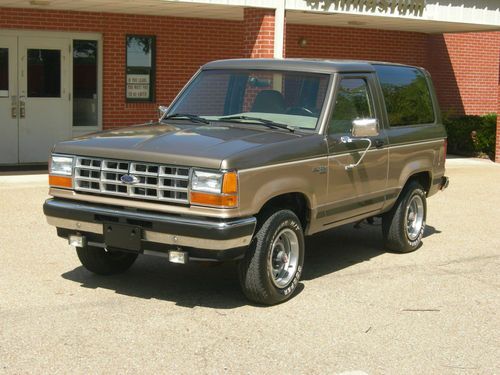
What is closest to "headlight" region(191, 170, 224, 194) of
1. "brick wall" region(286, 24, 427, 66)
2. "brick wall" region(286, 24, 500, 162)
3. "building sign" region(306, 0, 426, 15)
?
"building sign" region(306, 0, 426, 15)

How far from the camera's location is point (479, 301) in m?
7.27

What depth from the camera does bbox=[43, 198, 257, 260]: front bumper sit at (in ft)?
20.7

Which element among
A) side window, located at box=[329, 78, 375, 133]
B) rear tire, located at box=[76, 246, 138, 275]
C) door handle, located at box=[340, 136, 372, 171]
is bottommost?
rear tire, located at box=[76, 246, 138, 275]

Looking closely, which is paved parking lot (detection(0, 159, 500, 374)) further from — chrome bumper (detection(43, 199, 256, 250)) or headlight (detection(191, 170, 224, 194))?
headlight (detection(191, 170, 224, 194))

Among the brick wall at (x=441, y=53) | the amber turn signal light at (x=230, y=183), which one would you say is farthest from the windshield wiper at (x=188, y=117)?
the brick wall at (x=441, y=53)

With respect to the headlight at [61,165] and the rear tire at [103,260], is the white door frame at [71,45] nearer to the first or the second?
the rear tire at [103,260]

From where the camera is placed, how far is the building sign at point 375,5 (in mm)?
15148

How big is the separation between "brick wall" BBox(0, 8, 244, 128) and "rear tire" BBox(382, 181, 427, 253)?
9.42 metres

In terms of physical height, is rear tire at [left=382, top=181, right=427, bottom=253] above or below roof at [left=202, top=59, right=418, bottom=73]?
below

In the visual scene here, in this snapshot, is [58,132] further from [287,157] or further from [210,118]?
[287,157]

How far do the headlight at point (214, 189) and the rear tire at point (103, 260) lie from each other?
59.5 inches

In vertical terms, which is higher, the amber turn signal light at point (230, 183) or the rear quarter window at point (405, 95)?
the rear quarter window at point (405, 95)

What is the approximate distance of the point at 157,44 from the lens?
58.5 feet

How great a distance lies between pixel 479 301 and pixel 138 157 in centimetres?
306
